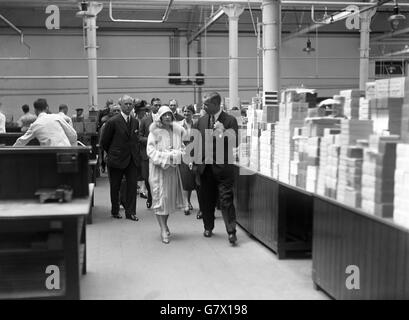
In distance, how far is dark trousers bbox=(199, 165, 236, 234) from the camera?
18.7 feet

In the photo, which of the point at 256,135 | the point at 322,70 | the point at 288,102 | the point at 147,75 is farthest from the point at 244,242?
the point at 322,70

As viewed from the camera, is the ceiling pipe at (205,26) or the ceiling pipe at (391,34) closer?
the ceiling pipe at (205,26)

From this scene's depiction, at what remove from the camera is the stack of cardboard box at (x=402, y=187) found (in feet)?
9.80

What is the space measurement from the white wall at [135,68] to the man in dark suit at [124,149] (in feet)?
36.0

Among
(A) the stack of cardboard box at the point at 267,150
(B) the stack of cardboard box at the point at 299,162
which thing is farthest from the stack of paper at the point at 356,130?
(A) the stack of cardboard box at the point at 267,150

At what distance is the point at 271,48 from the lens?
685 centimetres

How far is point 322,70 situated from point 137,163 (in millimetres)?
13917

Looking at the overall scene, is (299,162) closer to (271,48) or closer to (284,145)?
(284,145)

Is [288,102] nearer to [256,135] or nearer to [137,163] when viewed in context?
[256,135]

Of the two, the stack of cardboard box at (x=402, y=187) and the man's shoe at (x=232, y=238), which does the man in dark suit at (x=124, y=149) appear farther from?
the stack of cardboard box at (x=402, y=187)

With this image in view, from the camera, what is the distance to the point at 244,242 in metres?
5.83

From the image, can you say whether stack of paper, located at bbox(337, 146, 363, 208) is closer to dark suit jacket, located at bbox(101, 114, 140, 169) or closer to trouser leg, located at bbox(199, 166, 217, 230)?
trouser leg, located at bbox(199, 166, 217, 230)

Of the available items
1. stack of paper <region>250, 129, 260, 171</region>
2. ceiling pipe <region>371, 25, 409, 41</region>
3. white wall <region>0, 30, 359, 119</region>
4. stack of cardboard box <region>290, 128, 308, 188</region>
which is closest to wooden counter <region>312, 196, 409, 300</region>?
stack of cardboard box <region>290, 128, 308, 188</region>

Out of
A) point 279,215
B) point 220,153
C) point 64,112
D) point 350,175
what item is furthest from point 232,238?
point 64,112
